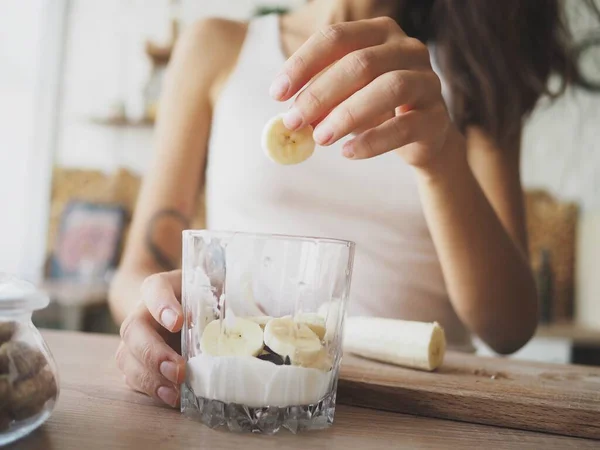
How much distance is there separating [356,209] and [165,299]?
0.57 m

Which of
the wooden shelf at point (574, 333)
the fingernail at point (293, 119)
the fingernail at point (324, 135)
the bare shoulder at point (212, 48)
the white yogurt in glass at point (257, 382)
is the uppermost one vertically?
the bare shoulder at point (212, 48)

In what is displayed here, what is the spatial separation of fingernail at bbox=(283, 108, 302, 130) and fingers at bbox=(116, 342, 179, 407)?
20cm

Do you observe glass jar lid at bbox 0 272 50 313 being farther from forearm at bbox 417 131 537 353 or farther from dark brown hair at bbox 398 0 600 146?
dark brown hair at bbox 398 0 600 146

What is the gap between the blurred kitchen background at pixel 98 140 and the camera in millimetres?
2111

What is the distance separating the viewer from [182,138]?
976 mm

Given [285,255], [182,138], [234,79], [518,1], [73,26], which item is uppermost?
[73,26]

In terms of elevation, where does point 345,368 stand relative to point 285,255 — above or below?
below

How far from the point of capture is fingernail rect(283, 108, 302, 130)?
1.35ft

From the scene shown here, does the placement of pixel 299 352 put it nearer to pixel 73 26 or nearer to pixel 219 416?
pixel 219 416

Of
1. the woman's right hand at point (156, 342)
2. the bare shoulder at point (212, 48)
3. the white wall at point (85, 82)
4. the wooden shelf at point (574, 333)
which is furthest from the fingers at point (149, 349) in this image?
the white wall at point (85, 82)

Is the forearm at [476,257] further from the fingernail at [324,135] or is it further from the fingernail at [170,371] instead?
Answer: the fingernail at [170,371]

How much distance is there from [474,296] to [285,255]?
0.48 meters

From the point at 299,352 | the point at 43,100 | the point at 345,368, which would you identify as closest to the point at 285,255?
the point at 299,352

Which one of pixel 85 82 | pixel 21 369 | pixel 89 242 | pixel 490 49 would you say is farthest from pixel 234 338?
pixel 85 82
